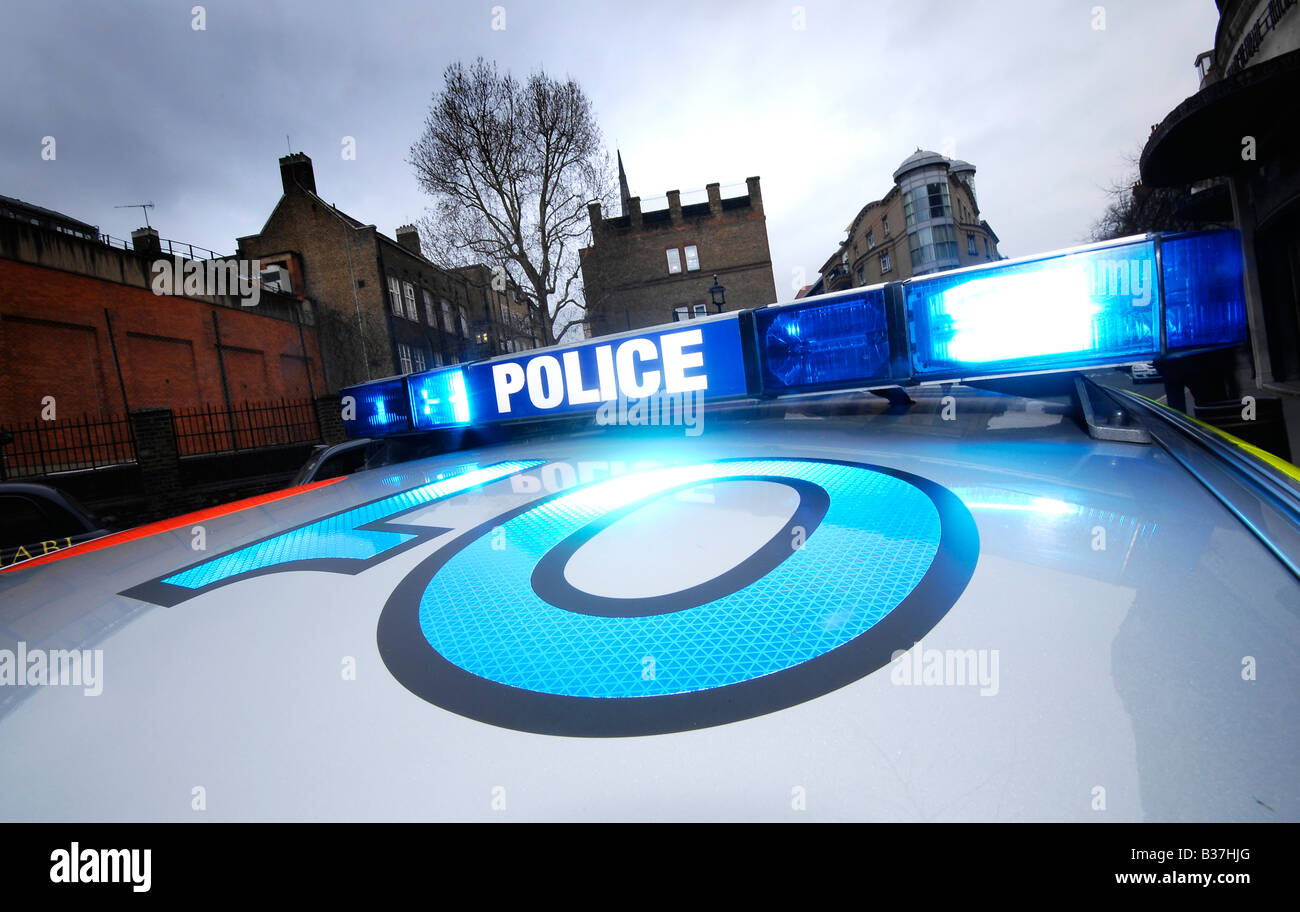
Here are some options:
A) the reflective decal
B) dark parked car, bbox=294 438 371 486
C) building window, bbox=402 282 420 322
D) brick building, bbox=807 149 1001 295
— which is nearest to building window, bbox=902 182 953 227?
brick building, bbox=807 149 1001 295

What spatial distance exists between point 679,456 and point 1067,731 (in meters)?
2.80

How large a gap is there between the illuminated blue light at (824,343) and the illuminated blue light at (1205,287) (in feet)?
4.78

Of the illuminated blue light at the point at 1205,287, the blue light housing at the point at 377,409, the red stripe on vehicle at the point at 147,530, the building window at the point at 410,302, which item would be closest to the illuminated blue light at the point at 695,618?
the illuminated blue light at the point at 1205,287

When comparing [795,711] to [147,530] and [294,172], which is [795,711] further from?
[294,172]

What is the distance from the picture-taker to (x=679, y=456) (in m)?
3.72

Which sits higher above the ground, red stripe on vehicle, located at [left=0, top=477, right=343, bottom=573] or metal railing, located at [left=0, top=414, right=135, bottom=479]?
metal railing, located at [left=0, top=414, right=135, bottom=479]

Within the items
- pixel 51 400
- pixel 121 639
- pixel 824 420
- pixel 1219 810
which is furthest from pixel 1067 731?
pixel 51 400

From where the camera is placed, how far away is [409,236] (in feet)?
104

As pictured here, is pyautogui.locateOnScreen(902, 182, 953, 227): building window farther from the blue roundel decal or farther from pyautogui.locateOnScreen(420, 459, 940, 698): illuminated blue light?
pyautogui.locateOnScreen(420, 459, 940, 698): illuminated blue light

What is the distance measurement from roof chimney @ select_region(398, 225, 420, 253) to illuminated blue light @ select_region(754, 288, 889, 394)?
3271 cm

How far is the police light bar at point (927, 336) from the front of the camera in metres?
2.94

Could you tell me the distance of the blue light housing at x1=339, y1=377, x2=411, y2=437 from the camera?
634 cm

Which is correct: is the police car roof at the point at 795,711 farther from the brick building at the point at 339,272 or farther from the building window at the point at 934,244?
the building window at the point at 934,244
